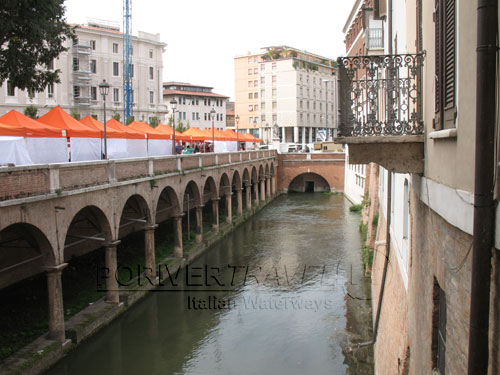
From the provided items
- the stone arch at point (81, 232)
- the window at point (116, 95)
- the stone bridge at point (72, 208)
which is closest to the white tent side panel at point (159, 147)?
the stone bridge at point (72, 208)

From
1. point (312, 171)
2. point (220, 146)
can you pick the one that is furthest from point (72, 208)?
point (312, 171)

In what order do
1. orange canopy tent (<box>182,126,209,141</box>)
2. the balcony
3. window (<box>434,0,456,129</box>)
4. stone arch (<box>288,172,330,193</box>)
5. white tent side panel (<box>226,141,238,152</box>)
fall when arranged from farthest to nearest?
Answer: stone arch (<box>288,172,330,193</box>) → white tent side panel (<box>226,141,238,152</box>) → orange canopy tent (<box>182,126,209,141</box>) → the balcony → window (<box>434,0,456,129</box>)

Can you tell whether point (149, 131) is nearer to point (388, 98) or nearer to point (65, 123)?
point (65, 123)

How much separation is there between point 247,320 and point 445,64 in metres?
14.6

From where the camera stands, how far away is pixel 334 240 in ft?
104

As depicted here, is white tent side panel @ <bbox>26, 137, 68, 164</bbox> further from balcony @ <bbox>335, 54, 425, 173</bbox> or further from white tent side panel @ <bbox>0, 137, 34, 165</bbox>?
balcony @ <bbox>335, 54, 425, 173</bbox>

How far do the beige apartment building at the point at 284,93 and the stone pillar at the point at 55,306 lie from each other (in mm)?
66804

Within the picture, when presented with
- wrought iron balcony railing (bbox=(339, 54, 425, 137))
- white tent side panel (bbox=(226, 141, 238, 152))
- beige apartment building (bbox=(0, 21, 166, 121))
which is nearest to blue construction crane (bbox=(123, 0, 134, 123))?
beige apartment building (bbox=(0, 21, 166, 121))

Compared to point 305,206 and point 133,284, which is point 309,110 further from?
point 133,284

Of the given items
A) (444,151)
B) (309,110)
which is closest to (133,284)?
(444,151)

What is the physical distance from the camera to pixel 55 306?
1469 centimetres

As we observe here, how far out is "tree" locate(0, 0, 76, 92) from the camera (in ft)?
57.0

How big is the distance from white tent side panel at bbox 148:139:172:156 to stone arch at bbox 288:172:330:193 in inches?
1252

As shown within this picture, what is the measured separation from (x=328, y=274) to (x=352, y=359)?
360 inches
